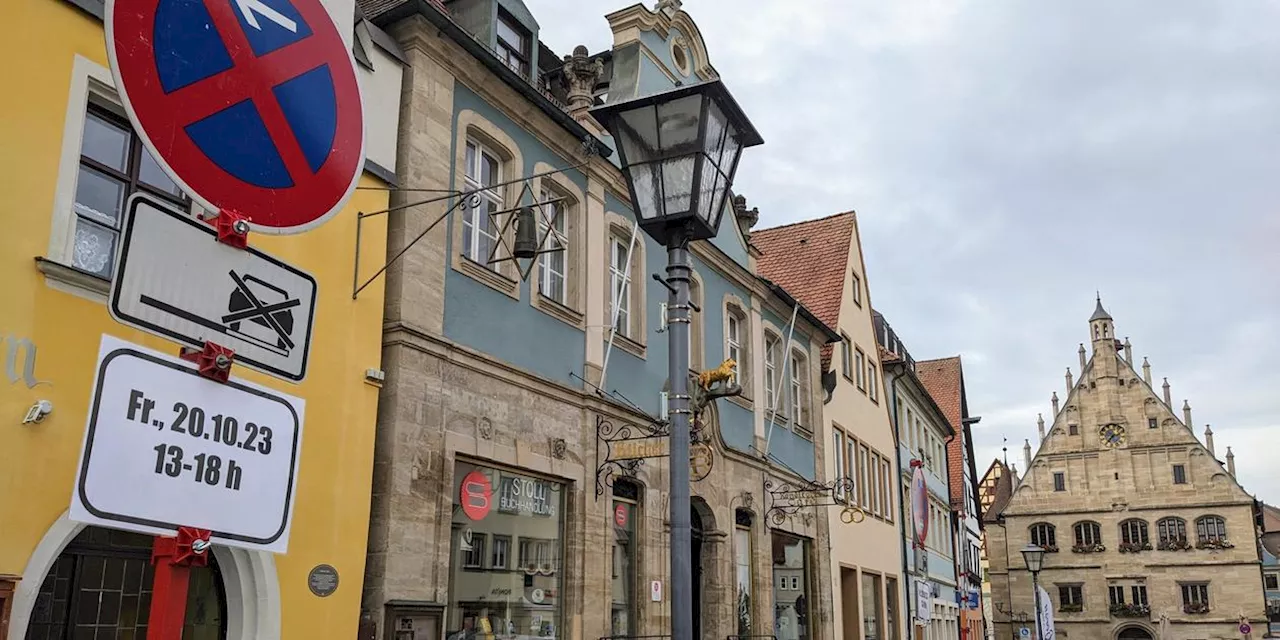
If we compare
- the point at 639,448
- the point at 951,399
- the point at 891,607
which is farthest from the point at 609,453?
the point at 951,399

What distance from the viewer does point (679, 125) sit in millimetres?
6258

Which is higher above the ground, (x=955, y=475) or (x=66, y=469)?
(x=955, y=475)

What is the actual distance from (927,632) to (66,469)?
29.9 metres

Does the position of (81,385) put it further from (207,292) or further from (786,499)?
(786,499)

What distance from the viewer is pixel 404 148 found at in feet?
36.7

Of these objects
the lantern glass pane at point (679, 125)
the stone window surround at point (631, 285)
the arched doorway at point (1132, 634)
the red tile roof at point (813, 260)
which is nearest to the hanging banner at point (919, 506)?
the red tile roof at point (813, 260)

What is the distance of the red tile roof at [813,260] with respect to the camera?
85.7ft

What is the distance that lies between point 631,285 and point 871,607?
13563 mm

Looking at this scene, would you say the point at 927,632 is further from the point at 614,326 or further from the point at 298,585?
the point at 298,585

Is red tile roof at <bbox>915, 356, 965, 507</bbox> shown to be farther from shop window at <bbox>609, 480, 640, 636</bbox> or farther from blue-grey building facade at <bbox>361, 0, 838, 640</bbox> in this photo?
shop window at <bbox>609, 480, 640, 636</bbox>

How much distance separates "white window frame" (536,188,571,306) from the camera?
13.6 metres

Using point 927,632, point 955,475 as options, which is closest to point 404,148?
point 927,632

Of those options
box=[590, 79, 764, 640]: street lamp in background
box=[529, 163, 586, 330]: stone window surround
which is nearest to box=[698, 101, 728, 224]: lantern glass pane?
box=[590, 79, 764, 640]: street lamp in background

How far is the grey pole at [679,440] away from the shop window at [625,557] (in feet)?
27.5
